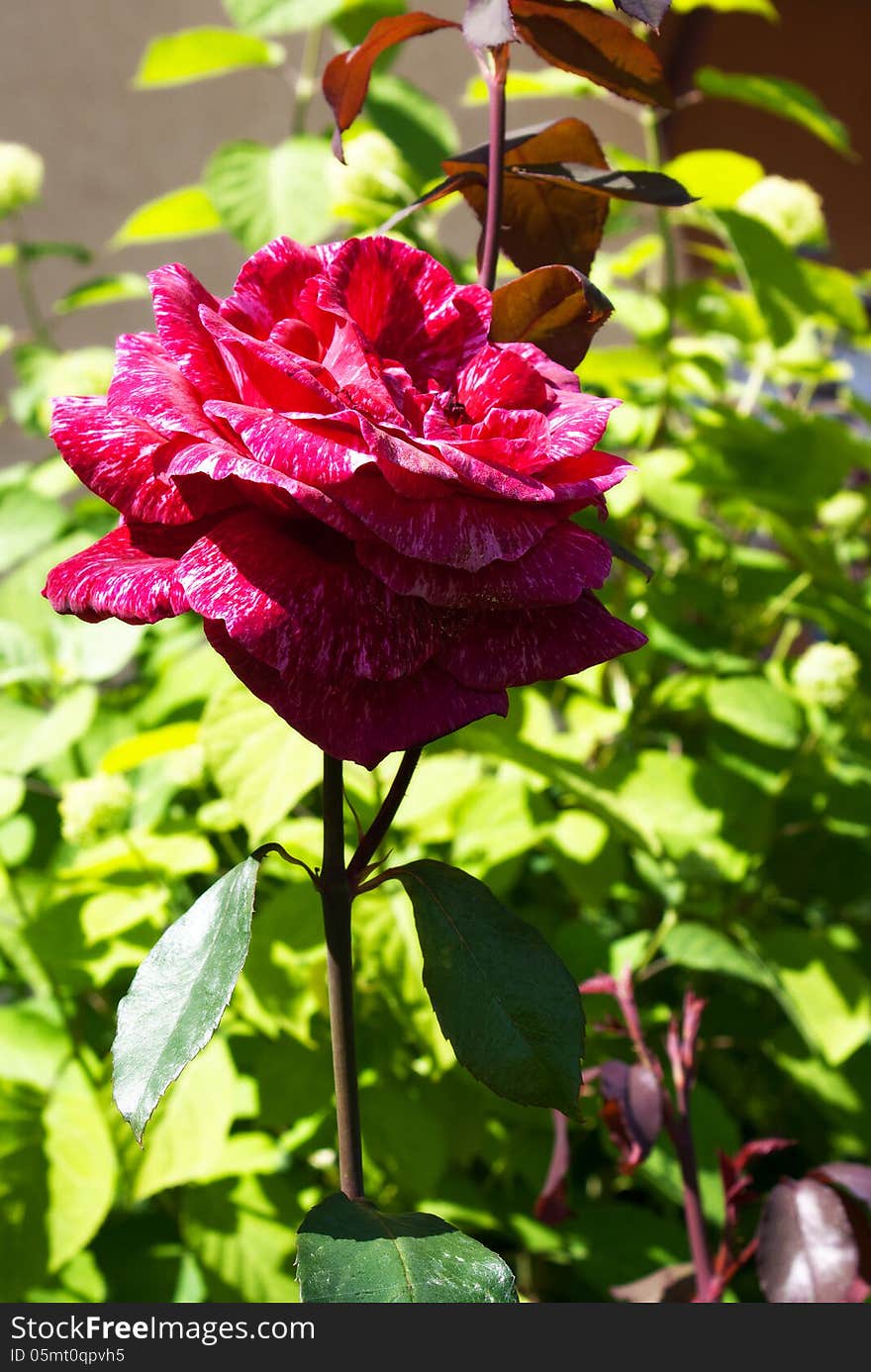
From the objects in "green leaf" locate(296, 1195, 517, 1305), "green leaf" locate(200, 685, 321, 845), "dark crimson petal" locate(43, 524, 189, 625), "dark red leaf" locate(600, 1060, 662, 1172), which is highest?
"dark crimson petal" locate(43, 524, 189, 625)

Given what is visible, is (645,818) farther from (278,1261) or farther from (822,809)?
(278,1261)

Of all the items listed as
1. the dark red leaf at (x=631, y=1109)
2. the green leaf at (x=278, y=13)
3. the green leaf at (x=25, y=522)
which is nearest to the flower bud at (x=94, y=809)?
the green leaf at (x=25, y=522)

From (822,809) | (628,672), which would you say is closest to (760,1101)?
(822,809)

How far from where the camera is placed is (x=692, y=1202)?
1.90 ft

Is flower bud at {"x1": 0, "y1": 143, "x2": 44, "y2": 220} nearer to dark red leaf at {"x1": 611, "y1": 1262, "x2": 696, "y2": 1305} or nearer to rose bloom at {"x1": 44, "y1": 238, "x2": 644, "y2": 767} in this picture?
rose bloom at {"x1": 44, "y1": 238, "x2": 644, "y2": 767}

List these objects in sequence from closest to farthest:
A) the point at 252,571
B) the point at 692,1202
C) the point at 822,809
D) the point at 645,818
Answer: the point at 252,571 < the point at 692,1202 < the point at 645,818 < the point at 822,809

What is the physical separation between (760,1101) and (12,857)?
698mm

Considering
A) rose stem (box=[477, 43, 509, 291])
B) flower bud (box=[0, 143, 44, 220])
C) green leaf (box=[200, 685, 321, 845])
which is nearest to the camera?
rose stem (box=[477, 43, 509, 291])

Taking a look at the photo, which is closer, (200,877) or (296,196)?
(200,877)

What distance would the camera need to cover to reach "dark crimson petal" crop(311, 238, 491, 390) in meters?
0.35

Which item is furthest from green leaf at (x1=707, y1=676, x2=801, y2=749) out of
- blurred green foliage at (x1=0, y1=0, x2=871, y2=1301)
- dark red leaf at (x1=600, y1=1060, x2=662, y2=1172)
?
dark red leaf at (x1=600, y1=1060, x2=662, y2=1172)

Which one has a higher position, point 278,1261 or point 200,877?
point 200,877

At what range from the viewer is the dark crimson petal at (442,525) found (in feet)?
0.90

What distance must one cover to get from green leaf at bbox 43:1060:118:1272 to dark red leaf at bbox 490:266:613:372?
594 mm
